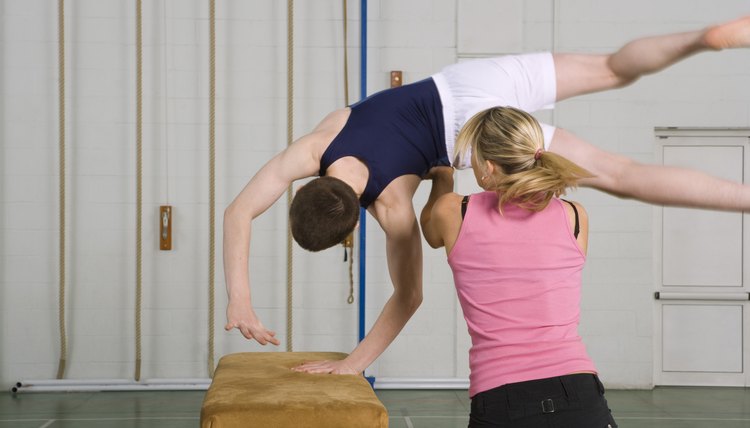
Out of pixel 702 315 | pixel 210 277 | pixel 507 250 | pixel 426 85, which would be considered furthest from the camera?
pixel 702 315

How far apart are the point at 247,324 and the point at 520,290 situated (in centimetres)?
96

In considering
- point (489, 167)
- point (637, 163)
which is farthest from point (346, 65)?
point (489, 167)

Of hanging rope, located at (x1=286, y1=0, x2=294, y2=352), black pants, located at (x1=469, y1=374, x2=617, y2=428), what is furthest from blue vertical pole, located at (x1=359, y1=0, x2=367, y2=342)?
black pants, located at (x1=469, y1=374, x2=617, y2=428)

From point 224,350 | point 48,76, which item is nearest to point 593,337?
point 224,350

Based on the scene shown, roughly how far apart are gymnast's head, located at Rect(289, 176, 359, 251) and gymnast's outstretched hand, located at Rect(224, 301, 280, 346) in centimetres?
33

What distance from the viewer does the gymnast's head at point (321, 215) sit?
7.64 feet

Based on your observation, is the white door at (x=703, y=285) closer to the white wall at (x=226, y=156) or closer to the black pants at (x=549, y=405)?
the white wall at (x=226, y=156)

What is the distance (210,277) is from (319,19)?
7.05 feet

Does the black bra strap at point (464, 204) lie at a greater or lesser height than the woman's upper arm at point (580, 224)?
greater

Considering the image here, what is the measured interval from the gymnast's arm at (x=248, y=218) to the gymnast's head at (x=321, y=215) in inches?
13.6

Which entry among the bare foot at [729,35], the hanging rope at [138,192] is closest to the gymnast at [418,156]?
the bare foot at [729,35]

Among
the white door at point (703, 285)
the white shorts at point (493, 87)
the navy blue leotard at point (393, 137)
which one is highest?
the white shorts at point (493, 87)

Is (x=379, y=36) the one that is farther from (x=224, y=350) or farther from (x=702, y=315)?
(x=702, y=315)

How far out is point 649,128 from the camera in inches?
253
